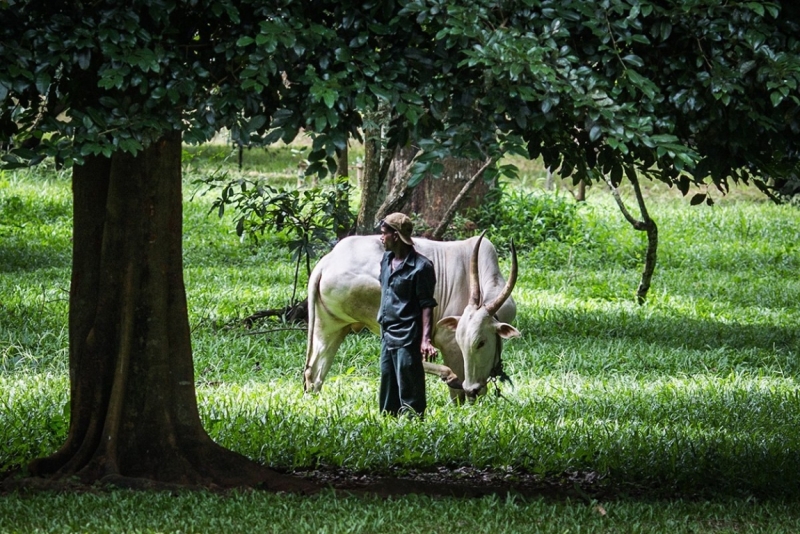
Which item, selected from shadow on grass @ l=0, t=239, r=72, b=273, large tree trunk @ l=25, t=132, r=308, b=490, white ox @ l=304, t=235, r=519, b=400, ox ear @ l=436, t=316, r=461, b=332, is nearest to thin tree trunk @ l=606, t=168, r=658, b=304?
white ox @ l=304, t=235, r=519, b=400

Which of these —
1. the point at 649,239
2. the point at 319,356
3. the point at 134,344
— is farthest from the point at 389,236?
the point at 649,239

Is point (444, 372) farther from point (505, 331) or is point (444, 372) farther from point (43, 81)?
point (43, 81)

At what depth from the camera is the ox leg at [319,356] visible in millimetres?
9414

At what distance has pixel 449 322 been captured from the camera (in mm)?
8711

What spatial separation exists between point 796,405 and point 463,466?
10.6 feet

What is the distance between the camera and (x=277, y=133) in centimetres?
505

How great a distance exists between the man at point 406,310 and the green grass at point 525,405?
0.36 metres

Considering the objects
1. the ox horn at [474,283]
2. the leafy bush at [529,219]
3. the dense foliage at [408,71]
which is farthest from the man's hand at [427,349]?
the leafy bush at [529,219]

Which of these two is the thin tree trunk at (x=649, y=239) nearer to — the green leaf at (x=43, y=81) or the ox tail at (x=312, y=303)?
the ox tail at (x=312, y=303)

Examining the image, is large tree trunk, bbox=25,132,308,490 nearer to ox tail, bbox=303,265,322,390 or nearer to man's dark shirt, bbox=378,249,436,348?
man's dark shirt, bbox=378,249,436,348

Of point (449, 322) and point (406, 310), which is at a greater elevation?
point (406, 310)

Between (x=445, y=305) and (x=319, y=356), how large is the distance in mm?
1189

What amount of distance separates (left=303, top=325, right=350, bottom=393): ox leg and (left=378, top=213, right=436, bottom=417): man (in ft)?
4.73

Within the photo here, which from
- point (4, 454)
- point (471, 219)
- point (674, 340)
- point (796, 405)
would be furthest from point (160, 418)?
point (471, 219)
